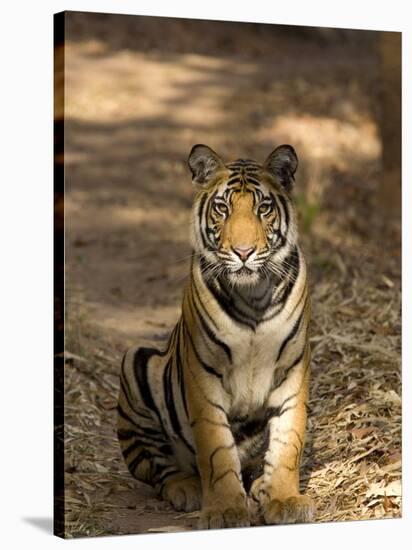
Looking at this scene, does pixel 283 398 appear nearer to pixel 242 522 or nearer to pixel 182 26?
pixel 242 522

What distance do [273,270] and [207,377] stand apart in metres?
0.46

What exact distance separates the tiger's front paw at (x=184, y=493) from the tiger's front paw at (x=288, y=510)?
257 mm

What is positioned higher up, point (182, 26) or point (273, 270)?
point (182, 26)

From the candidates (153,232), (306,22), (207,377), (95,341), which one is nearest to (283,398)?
(207,377)

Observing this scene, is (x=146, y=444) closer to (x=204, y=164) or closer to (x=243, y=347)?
(x=243, y=347)

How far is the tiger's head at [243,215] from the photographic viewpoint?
467 centimetres

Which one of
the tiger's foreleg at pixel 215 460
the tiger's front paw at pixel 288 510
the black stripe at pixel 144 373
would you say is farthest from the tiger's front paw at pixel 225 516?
the black stripe at pixel 144 373

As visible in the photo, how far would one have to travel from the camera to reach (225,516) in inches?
183

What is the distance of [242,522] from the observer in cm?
467

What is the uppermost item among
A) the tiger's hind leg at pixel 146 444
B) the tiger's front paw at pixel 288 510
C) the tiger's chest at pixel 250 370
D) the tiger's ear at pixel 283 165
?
the tiger's ear at pixel 283 165

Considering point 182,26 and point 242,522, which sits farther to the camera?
point 182,26

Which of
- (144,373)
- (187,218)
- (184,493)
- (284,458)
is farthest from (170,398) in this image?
(187,218)

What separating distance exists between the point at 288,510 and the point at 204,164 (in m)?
1.32

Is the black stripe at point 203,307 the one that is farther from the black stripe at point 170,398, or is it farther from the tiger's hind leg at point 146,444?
the tiger's hind leg at point 146,444
